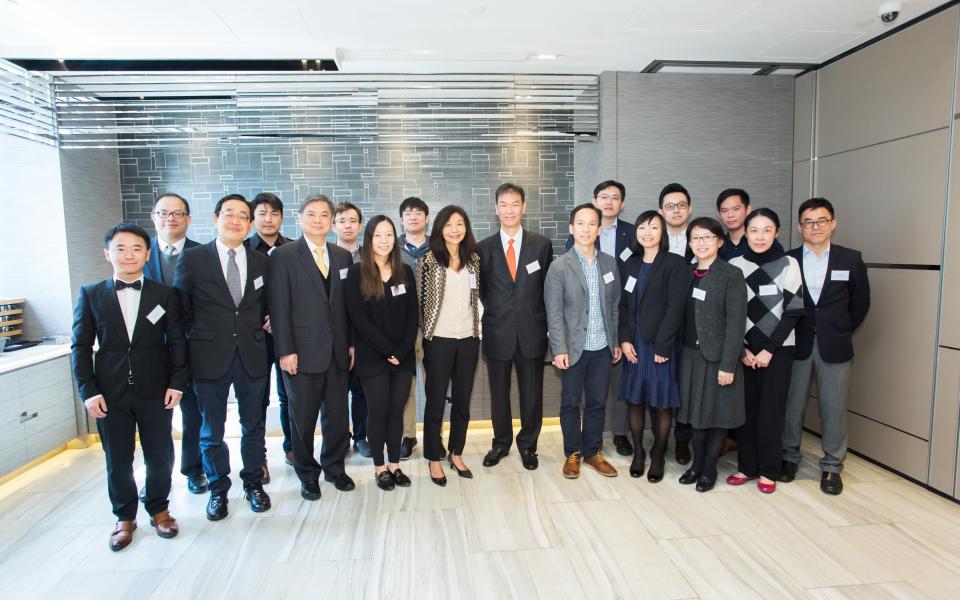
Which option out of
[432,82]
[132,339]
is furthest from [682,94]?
[132,339]

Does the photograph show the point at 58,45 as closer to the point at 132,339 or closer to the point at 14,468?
the point at 132,339

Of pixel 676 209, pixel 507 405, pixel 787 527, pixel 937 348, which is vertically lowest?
pixel 787 527

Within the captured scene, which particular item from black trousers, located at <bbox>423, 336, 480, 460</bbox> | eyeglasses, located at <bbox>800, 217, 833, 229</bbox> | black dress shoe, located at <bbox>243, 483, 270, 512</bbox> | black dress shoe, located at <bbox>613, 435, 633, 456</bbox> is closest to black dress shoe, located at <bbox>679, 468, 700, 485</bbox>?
black dress shoe, located at <bbox>613, 435, 633, 456</bbox>

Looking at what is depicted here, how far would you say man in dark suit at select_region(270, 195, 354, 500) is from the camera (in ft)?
9.56

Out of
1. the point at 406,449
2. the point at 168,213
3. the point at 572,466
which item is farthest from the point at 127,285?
the point at 572,466

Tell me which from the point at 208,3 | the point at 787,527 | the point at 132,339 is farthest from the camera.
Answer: the point at 208,3

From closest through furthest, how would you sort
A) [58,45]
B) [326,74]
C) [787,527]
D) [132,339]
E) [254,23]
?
[132,339]
[787,527]
[254,23]
[58,45]
[326,74]

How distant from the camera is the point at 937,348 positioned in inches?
125

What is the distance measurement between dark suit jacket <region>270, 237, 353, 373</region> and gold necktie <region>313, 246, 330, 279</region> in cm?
4

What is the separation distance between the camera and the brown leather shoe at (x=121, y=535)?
259 centimetres

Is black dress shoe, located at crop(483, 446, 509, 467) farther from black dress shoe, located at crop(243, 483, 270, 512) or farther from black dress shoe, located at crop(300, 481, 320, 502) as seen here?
black dress shoe, located at crop(243, 483, 270, 512)

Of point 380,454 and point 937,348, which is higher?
point 937,348

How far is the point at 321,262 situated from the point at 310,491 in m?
1.39

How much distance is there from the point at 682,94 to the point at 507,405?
296 centimetres
